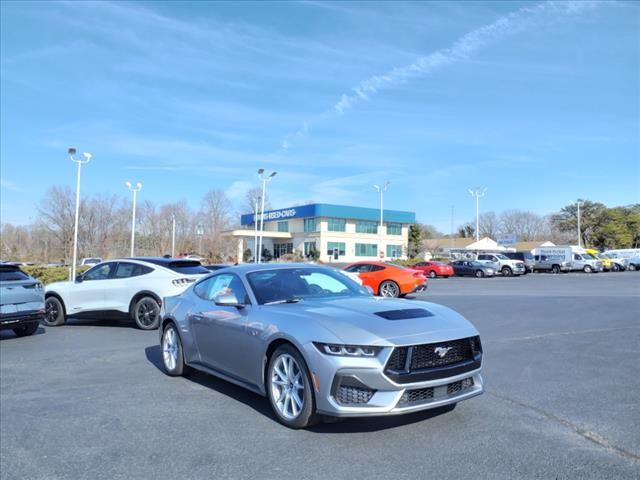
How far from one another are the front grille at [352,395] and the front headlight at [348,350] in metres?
0.27

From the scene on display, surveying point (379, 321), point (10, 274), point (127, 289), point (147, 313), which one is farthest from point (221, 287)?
point (10, 274)

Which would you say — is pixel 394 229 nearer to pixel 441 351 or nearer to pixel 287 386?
pixel 287 386

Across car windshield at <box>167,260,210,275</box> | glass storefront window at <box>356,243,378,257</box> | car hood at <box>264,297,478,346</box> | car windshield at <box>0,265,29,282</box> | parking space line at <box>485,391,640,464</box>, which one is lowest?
parking space line at <box>485,391,640,464</box>

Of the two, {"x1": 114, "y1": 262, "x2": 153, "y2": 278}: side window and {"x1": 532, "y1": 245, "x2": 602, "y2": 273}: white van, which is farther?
{"x1": 532, "y1": 245, "x2": 602, "y2": 273}: white van

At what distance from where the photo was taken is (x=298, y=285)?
5.85 m

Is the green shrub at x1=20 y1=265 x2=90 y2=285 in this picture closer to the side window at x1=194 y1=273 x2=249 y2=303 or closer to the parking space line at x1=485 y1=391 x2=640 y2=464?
the side window at x1=194 y1=273 x2=249 y2=303

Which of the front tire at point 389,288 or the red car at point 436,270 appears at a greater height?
the red car at point 436,270

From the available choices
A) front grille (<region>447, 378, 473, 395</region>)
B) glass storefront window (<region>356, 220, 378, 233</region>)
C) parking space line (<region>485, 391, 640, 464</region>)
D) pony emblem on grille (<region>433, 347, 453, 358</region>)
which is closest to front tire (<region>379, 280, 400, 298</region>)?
parking space line (<region>485, 391, 640, 464</region>)

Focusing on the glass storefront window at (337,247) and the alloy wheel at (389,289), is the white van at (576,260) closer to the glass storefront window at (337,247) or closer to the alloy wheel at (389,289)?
the glass storefront window at (337,247)

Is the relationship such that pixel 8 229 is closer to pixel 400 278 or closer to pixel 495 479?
pixel 400 278

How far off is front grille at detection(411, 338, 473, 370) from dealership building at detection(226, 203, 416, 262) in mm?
59842

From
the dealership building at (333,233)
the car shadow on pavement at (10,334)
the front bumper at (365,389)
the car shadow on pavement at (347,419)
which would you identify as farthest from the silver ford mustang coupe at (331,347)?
the dealership building at (333,233)

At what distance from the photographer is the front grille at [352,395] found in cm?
421

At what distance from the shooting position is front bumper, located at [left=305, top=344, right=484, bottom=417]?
416 cm
